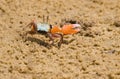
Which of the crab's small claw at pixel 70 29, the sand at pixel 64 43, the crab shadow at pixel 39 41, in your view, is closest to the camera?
the sand at pixel 64 43

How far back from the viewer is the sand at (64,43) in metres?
4.13

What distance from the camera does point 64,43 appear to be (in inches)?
184

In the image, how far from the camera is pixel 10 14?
5055 mm

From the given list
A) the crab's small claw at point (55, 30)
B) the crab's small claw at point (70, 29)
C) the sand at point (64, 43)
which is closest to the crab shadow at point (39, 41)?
the sand at point (64, 43)

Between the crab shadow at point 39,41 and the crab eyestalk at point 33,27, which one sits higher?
the crab eyestalk at point 33,27

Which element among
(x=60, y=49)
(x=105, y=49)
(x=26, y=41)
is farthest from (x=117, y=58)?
(x=26, y=41)

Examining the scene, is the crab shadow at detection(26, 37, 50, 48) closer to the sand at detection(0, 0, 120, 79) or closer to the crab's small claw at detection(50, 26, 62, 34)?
the sand at detection(0, 0, 120, 79)

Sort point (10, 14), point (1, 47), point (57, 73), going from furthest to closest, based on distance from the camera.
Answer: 1. point (10, 14)
2. point (1, 47)
3. point (57, 73)

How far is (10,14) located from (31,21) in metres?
0.26

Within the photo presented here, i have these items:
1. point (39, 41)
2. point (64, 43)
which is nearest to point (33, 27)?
point (39, 41)

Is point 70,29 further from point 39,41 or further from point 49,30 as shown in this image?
point 39,41

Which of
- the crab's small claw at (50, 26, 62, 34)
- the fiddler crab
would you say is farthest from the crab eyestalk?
the crab's small claw at (50, 26, 62, 34)

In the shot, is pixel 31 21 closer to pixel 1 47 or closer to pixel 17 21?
pixel 17 21

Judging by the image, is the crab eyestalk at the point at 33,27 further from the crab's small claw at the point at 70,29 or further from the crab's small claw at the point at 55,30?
the crab's small claw at the point at 70,29
